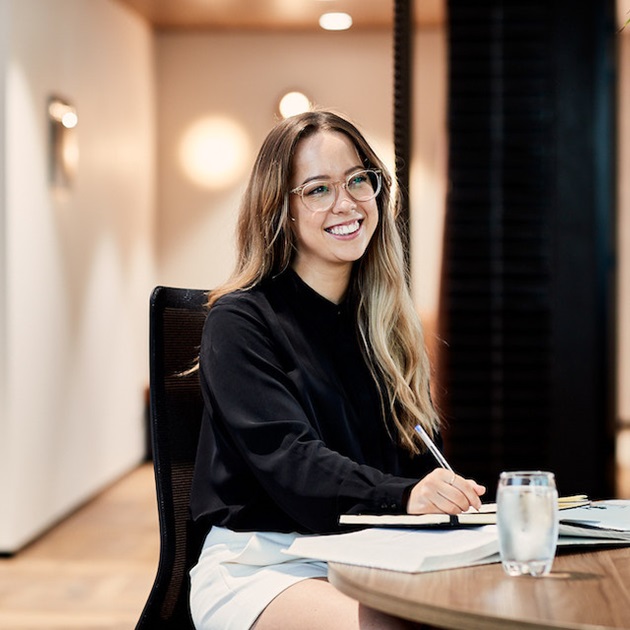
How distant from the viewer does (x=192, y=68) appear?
6633 millimetres

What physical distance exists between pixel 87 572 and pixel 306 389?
8.45 feet

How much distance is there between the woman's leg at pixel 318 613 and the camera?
1.24m

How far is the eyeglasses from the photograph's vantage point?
5.77 feet

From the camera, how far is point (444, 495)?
4.33ft

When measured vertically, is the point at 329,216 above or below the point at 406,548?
above

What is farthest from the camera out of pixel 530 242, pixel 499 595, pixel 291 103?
pixel 291 103

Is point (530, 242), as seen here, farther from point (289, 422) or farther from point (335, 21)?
point (335, 21)

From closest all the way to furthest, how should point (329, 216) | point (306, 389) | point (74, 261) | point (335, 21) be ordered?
point (306, 389) < point (329, 216) < point (74, 261) < point (335, 21)

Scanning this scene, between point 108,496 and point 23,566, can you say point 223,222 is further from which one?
point 23,566

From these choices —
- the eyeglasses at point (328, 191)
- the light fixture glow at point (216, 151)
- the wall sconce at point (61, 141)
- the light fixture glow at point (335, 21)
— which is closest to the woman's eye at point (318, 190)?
the eyeglasses at point (328, 191)

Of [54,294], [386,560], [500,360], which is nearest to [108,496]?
[54,294]

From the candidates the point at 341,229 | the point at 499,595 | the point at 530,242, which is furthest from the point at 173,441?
the point at 530,242

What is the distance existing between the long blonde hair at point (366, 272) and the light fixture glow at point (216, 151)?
488cm

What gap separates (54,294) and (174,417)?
10.6 ft
